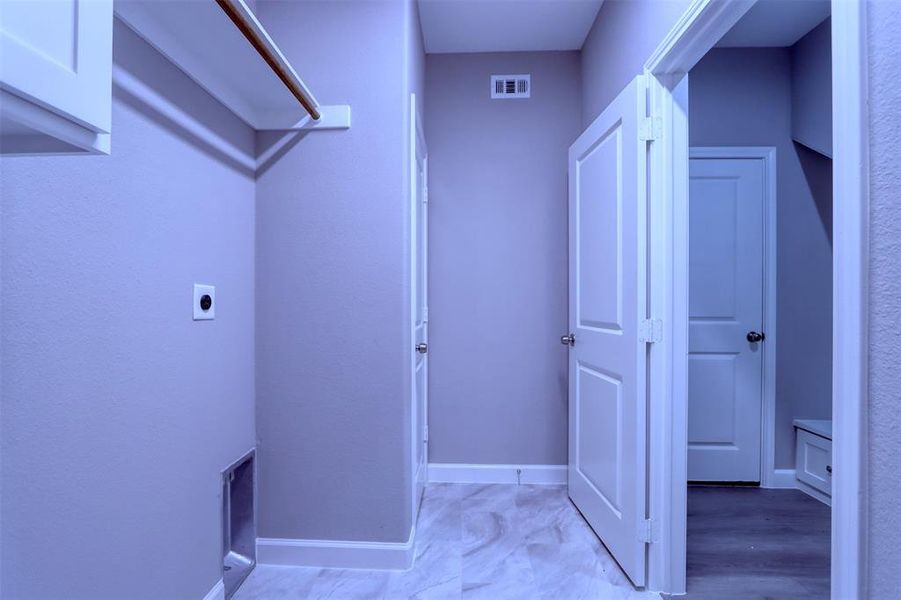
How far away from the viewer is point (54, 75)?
0.53 metres

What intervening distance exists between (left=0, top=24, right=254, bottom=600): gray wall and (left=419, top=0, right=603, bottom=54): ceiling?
1.44 metres

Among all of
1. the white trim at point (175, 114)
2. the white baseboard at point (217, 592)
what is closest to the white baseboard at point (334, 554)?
the white baseboard at point (217, 592)

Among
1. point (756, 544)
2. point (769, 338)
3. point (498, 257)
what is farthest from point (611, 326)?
point (769, 338)

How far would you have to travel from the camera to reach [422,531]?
6.81 feet

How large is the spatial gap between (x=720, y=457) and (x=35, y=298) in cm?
336

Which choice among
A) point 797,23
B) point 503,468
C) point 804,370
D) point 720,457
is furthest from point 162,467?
point 797,23

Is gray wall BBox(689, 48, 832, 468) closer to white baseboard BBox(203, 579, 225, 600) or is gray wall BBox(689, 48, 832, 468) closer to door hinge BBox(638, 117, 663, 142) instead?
door hinge BBox(638, 117, 663, 142)

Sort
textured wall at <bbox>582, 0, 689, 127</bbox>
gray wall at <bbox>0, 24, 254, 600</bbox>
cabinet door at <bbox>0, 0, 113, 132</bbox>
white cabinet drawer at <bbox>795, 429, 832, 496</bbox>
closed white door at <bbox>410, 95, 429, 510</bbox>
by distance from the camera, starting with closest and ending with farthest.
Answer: cabinet door at <bbox>0, 0, 113, 132</bbox>
gray wall at <bbox>0, 24, 254, 600</bbox>
textured wall at <bbox>582, 0, 689, 127</bbox>
closed white door at <bbox>410, 95, 429, 510</bbox>
white cabinet drawer at <bbox>795, 429, 832, 496</bbox>

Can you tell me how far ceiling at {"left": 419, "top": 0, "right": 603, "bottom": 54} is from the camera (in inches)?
88.0

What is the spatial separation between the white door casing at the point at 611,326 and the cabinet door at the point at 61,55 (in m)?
1.63

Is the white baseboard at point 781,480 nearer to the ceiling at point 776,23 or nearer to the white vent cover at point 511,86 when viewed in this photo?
the ceiling at point 776,23

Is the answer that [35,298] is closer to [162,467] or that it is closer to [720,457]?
[162,467]

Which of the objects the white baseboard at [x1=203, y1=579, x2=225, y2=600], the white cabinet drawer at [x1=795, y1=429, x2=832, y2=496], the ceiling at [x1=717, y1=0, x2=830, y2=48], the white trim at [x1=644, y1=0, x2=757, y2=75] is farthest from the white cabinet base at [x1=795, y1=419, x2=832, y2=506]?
the white baseboard at [x1=203, y1=579, x2=225, y2=600]

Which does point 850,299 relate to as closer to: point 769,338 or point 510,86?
point 769,338
